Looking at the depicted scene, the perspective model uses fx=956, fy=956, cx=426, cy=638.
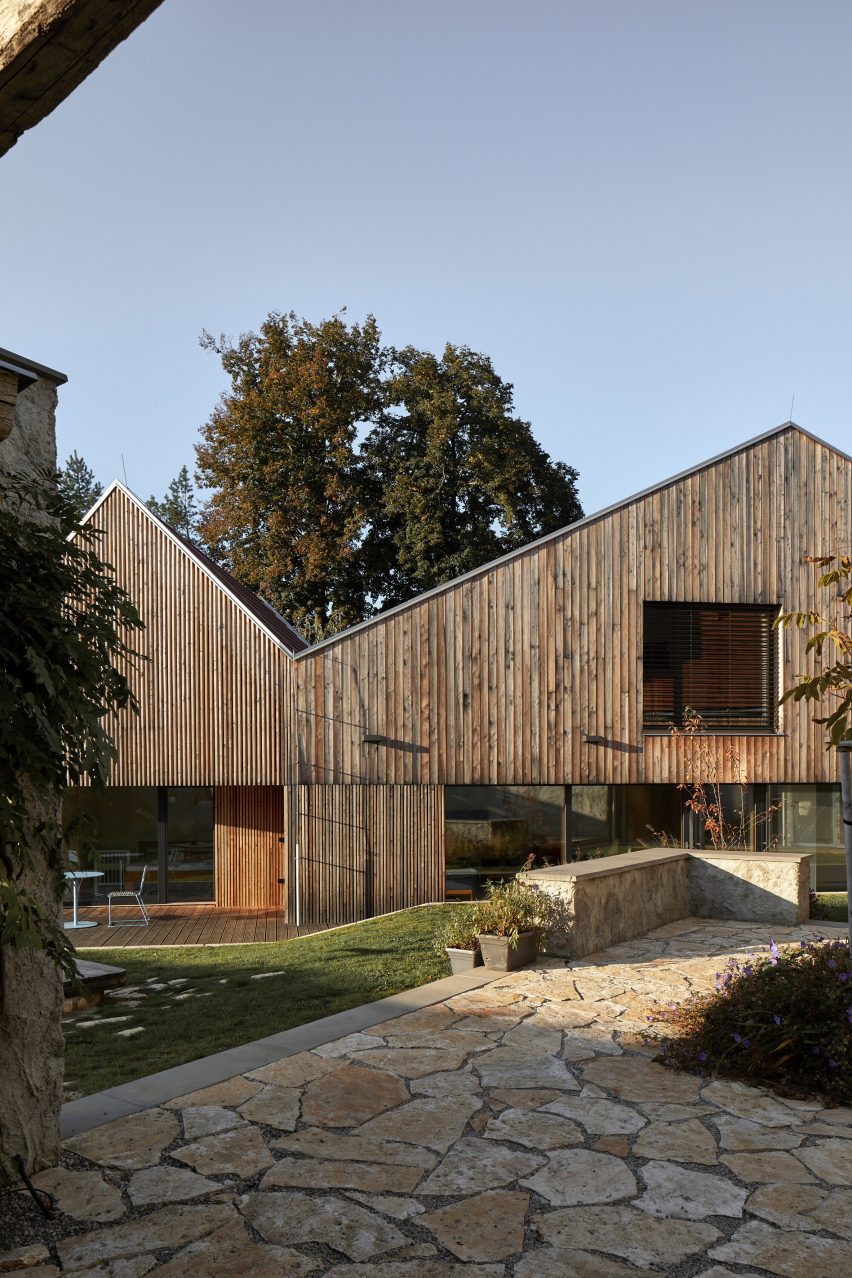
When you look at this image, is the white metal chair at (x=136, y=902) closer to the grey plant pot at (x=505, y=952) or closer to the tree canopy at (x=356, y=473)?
the grey plant pot at (x=505, y=952)

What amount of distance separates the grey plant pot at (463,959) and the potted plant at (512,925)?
0.09 metres

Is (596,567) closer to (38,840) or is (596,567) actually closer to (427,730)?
(427,730)

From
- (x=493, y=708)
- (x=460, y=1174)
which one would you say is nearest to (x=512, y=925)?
(x=460, y=1174)

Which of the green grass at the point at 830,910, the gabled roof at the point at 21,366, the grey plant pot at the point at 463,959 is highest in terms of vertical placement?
the gabled roof at the point at 21,366

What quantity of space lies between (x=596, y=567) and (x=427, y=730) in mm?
3905

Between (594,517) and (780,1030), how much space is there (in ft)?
36.6

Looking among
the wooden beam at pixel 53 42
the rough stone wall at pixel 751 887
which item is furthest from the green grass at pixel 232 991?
the wooden beam at pixel 53 42

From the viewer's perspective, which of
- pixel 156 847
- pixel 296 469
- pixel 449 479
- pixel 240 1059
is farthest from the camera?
pixel 449 479

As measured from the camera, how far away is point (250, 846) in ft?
56.9

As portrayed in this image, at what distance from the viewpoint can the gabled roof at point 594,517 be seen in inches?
598

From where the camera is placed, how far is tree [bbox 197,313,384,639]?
28.6m

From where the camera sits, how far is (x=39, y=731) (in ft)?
12.8

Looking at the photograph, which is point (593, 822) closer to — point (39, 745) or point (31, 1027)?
point (31, 1027)

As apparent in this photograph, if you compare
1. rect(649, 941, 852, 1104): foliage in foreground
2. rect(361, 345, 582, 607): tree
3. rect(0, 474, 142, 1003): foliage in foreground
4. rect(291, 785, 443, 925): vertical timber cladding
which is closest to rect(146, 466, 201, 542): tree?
rect(361, 345, 582, 607): tree
